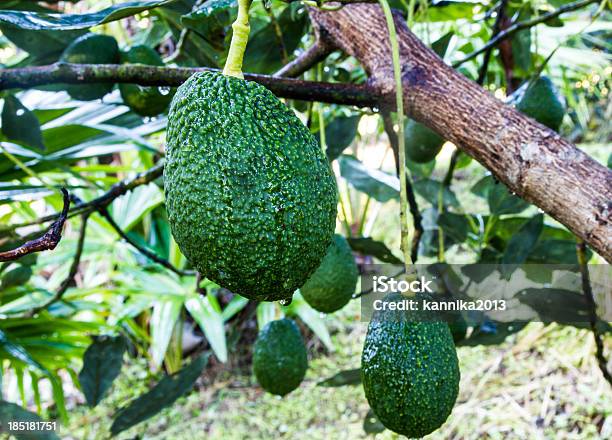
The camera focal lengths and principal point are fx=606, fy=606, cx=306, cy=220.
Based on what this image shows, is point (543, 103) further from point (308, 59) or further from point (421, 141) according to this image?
point (308, 59)

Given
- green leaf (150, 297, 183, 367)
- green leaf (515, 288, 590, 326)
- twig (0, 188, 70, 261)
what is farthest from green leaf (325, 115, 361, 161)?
green leaf (150, 297, 183, 367)

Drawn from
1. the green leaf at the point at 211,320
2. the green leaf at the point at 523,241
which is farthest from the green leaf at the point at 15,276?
the green leaf at the point at 211,320

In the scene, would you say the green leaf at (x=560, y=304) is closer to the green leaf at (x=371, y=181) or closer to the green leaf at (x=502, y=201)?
the green leaf at (x=502, y=201)

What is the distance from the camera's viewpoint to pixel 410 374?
0.58 metres

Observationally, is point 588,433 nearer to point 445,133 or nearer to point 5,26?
point 445,133

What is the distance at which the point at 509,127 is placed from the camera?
1.99 ft

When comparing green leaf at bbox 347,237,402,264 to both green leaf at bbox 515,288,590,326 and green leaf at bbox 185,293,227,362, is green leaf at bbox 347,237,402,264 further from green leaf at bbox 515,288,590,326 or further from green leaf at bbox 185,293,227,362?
green leaf at bbox 185,293,227,362

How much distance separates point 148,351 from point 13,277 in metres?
2.09

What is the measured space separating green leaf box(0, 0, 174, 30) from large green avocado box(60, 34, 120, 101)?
0.27 meters

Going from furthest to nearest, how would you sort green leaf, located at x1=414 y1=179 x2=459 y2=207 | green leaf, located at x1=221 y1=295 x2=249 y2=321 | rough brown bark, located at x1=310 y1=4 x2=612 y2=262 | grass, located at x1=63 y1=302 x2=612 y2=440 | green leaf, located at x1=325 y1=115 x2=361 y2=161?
green leaf, located at x1=221 y1=295 x2=249 y2=321 → grass, located at x1=63 y1=302 x2=612 y2=440 → green leaf, located at x1=414 y1=179 x2=459 y2=207 → green leaf, located at x1=325 y1=115 x2=361 y2=161 → rough brown bark, located at x1=310 y1=4 x2=612 y2=262

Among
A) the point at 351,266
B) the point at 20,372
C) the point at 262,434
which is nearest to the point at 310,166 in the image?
the point at 351,266

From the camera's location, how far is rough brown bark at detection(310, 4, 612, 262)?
1.84 feet

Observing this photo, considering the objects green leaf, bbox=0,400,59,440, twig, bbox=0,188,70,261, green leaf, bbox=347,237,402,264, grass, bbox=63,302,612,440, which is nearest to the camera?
twig, bbox=0,188,70,261

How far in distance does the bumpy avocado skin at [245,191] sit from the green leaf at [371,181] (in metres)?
0.68
